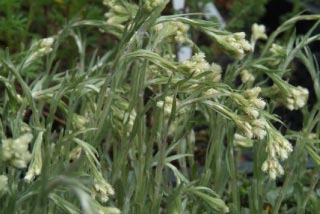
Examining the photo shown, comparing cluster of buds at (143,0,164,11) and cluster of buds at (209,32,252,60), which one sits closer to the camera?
cluster of buds at (143,0,164,11)

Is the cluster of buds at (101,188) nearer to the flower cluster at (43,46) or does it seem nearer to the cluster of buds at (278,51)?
the flower cluster at (43,46)

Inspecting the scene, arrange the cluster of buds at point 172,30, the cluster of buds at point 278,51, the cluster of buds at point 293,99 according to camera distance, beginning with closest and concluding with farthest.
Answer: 1. the cluster of buds at point 293,99
2. the cluster of buds at point 172,30
3. the cluster of buds at point 278,51

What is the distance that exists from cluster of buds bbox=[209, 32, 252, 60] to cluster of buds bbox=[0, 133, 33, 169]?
0.54 metres

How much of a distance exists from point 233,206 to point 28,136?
65 centimetres

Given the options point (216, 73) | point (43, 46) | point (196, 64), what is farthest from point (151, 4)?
point (43, 46)

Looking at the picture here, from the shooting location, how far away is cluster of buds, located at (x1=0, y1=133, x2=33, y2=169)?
1173mm

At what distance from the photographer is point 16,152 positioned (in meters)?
1.18

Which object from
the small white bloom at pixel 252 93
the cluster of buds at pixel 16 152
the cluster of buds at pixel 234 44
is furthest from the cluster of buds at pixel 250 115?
the cluster of buds at pixel 16 152

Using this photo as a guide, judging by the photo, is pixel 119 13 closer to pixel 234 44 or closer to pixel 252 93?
pixel 234 44

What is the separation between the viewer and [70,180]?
102 cm

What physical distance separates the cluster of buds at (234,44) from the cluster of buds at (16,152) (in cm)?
54

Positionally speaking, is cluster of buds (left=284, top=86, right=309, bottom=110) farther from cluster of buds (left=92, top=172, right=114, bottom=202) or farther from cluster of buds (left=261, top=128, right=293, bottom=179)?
cluster of buds (left=92, top=172, right=114, bottom=202)

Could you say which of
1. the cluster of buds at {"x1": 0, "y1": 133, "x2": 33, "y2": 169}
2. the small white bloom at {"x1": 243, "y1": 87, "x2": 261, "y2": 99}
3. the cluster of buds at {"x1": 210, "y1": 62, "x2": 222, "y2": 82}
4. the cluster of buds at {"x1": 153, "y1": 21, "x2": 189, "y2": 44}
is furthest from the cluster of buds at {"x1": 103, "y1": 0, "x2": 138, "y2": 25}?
the cluster of buds at {"x1": 0, "y1": 133, "x2": 33, "y2": 169}

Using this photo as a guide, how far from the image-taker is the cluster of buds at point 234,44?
1529 mm
